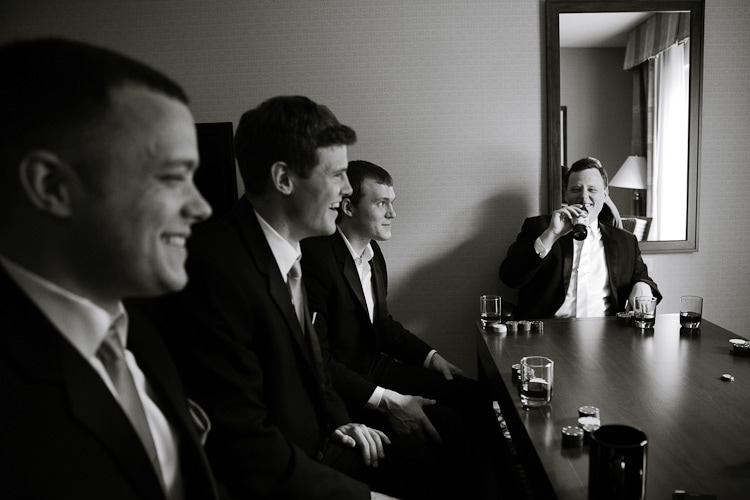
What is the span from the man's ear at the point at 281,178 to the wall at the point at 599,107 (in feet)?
6.47

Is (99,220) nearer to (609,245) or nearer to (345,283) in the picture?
(345,283)

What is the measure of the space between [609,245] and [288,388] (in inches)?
75.6

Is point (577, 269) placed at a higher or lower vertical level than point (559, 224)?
lower

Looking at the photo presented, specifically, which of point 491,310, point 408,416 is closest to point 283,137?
point 408,416

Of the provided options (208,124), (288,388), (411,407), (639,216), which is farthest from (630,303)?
(208,124)

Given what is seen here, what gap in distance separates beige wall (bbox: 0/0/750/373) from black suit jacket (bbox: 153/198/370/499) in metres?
1.73

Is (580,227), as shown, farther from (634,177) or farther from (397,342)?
(397,342)

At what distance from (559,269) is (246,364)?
1866 mm

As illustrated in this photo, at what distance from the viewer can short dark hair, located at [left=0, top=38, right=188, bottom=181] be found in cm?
Result: 71

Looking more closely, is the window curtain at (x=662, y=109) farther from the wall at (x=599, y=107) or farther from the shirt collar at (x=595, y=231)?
the shirt collar at (x=595, y=231)

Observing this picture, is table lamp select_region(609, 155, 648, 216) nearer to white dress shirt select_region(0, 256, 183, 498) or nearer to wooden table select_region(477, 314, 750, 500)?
wooden table select_region(477, 314, 750, 500)

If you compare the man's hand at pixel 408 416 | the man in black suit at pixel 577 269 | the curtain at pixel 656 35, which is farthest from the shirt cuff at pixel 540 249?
the curtain at pixel 656 35

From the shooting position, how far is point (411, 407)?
1934 millimetres

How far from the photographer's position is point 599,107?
2994 millimetres
